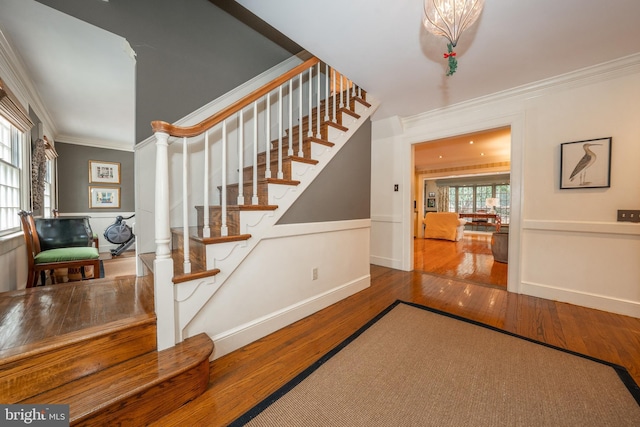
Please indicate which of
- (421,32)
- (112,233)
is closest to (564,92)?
(421,32)

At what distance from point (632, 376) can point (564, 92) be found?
8.21ft

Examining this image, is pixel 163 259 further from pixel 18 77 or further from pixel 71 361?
pixel 18 77

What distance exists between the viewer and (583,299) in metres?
2.31

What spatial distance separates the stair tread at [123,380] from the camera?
36.7 inches

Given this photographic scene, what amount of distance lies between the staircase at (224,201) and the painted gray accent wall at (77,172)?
3.89 meters

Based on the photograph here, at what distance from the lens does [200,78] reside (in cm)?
233

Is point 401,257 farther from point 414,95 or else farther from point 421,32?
point 421,32

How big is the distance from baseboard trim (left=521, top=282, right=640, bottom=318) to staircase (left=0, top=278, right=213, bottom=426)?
3265 millimetres

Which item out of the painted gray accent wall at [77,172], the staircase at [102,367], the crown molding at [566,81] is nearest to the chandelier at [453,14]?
the crown molding at [566,81]

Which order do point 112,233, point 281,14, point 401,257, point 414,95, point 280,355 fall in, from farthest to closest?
point 112,233 < point 401,257 < point 414,95 < point 281,14 < point 280,355

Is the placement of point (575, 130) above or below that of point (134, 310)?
above

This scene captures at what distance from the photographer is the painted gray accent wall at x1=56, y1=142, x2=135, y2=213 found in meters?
4.31

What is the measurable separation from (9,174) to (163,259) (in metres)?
2.56

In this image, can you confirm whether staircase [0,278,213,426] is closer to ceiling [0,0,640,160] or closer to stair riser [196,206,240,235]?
stair riser [196,206,240,235]
